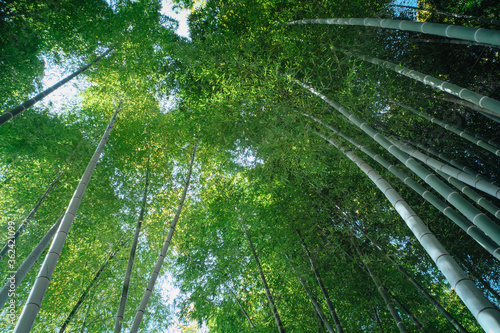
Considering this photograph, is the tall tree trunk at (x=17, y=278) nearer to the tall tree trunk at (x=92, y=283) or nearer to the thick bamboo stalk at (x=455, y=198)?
the tall tree trunk at (x=92, y=283)

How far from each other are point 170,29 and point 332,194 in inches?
159

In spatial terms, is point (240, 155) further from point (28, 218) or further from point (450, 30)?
point (28, 218)

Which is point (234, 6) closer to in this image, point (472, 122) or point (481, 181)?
point (481, 181)

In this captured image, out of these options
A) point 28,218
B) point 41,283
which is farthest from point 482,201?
point 28,218

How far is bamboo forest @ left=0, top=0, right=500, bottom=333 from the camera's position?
3754 millimetres

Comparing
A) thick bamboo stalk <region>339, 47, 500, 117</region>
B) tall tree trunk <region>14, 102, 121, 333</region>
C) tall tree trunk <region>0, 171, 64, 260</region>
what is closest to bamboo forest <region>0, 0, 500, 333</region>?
tall tree trunk <region>0, 171, 64, 260</region>

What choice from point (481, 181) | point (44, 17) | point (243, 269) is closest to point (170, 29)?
point (44, 17)

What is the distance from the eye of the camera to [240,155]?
456 centimetres

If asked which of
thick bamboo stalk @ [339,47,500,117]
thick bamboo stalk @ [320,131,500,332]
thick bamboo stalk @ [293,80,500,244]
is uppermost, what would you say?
thick bamboo stalk @ [339,47,500,117]

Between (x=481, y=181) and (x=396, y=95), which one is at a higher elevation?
(x=396, y=95)

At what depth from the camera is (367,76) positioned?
3852mm

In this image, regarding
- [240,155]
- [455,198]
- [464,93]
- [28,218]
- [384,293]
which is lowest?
[455,198]

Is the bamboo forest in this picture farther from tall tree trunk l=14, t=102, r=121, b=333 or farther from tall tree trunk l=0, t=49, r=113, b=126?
tall tree trunk l=14, t=102, r=121, b=333

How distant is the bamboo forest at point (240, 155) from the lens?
12.3 ft
